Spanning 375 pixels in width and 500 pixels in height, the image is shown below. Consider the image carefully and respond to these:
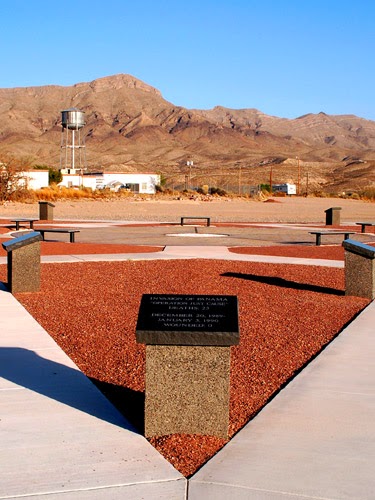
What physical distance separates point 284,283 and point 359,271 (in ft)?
6.02

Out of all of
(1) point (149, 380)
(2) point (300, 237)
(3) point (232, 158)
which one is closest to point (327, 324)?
(1) point (149, 380)

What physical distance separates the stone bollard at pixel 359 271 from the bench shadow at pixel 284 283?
0.32m

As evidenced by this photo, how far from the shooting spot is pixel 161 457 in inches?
231

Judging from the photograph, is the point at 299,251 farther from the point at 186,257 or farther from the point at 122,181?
the point at 122,181

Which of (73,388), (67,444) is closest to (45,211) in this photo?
(73,388)

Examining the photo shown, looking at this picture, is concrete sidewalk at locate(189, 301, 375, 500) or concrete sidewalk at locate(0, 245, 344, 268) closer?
concrete sidewalk at locate(189, 301, 375, 500)

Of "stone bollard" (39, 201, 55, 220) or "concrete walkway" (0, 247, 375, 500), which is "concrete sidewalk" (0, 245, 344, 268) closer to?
"concrete walkway" (0, 247, 375, 500)

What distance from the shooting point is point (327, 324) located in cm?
1117

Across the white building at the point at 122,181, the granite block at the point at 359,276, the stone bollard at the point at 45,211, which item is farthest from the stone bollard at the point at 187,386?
the white building at the point at 122,181

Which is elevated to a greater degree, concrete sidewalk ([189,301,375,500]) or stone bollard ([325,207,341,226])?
stone bollard ([325,207,341,226])

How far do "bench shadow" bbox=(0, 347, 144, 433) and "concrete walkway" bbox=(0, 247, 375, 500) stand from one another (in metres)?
0.01

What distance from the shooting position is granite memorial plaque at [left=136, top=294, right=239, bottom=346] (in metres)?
6.21

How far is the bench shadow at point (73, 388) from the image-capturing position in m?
6.92

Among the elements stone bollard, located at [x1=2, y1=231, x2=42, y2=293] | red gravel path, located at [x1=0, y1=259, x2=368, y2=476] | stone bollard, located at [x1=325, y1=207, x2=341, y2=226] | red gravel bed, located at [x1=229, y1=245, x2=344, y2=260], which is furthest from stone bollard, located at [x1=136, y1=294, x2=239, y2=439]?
stone bollard, located at [x1=325, y1=207, x2=341, y2=226]
